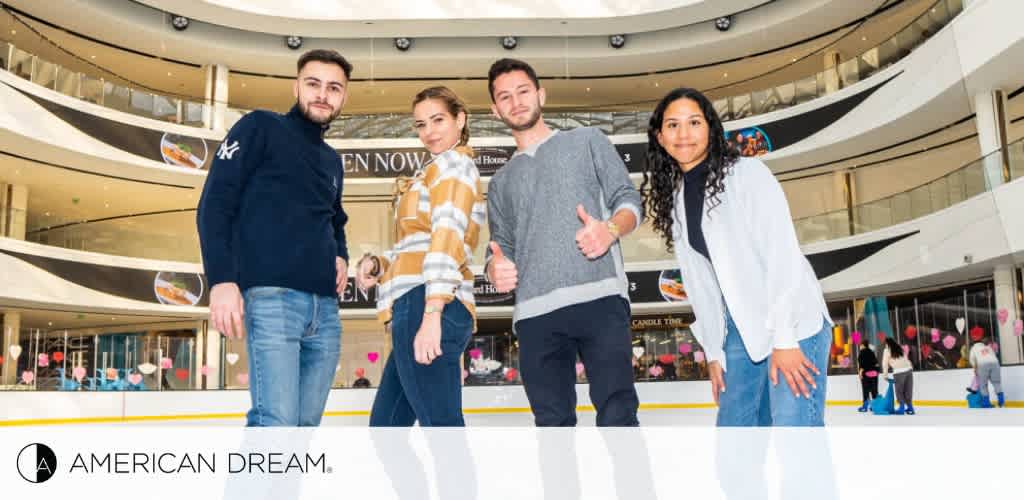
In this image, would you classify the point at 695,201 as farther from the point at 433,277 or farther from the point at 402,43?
the point at 402,43

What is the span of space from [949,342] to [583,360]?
14.9 meters

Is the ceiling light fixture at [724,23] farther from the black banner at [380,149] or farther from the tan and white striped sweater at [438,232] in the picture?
the tan and white striped sweater at [438,232]

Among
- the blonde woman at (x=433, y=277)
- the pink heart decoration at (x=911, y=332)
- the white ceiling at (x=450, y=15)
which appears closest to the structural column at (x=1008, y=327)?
the pink heart decoration at (x=911, y=332)

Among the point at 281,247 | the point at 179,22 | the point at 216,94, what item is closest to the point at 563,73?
the point at 216,94

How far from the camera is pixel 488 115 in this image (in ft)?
74.4

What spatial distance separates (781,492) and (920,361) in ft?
53.8

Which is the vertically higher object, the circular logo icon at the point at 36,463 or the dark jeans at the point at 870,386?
the circular logo icon at the point at 36,463

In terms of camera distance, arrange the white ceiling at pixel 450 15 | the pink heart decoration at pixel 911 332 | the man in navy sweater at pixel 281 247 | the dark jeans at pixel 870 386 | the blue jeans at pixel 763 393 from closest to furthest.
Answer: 1. the blue jeans at pixel 763 393
2. the man in navy sweater at pixel 281 247
3. the dark jeans at pixel 870 386
4. the pink heart decoration at pixel 911 332
5. the white ceiling at pixel 450 15

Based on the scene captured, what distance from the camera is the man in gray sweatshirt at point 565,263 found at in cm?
227

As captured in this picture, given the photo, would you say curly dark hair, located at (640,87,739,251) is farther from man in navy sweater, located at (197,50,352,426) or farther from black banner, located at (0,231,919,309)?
black banner, located at (0,231,919,309)

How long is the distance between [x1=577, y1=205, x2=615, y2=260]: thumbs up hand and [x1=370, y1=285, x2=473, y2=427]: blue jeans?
16.7 inches

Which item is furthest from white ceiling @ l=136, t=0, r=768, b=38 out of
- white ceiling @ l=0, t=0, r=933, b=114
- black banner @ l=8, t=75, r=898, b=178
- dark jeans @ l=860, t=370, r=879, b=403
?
dark jeans @ l=860, t=370, r=879, b=403

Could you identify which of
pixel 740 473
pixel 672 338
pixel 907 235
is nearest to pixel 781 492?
pixel 740 473

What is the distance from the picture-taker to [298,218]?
2.46m
